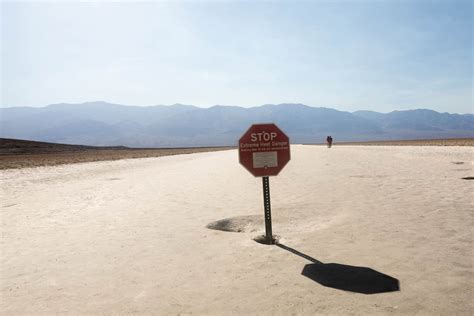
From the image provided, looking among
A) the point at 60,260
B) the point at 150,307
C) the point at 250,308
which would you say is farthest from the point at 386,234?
the point at 60,260

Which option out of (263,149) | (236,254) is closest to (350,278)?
(236,254)

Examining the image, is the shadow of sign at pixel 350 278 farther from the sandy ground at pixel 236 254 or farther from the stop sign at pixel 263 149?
the stop sign at pixel 263 149

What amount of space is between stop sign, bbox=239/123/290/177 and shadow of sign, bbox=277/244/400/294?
1.48 metres

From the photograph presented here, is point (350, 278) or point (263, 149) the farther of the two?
point (263, 149)

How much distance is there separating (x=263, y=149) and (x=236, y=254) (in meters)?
1.59

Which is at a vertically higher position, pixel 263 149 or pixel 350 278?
pixel 263 149

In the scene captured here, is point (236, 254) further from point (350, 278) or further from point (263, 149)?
point (350, 278)

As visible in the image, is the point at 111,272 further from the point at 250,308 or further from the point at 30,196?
the point at 30,196

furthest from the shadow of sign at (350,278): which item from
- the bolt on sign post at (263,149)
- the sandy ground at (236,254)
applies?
the bolt on sign post at (263,149)

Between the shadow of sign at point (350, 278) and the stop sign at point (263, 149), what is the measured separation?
148 centimetres

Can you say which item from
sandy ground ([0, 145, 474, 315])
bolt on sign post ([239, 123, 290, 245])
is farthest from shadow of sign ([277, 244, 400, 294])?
bolt on sign post ([239, 123, 290, 245])

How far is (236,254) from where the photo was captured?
16.2ft

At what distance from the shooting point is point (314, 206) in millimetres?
8180

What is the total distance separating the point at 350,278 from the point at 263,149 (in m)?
2.11
